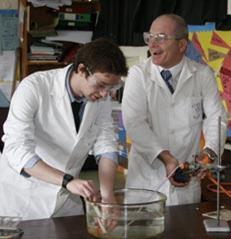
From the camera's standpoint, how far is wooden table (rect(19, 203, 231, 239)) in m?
1.67

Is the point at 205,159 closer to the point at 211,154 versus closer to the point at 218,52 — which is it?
the point at 211,154

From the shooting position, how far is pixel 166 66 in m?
2.31

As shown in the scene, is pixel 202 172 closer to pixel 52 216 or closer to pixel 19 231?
pixel 52 216

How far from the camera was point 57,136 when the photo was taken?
6.32ft

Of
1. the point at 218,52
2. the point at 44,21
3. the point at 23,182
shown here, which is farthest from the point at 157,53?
the point at 44,21

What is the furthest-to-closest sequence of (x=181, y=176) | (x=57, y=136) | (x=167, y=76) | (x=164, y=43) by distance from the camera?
(x=167, y=76)
(x=164, y=43)
(x=181, y=176)
(x=57, y=136)

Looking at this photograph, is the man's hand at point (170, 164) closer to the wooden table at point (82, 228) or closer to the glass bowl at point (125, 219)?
the wooden table at point (82, 228)

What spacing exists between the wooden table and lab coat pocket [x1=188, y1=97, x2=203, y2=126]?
51 centimetres

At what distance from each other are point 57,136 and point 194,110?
0.68 meters

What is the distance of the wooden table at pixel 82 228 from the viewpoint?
167 centimetres

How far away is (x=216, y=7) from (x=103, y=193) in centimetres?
184

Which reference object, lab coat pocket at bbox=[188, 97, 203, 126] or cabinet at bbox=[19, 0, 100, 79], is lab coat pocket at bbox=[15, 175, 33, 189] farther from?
cabinet at bbox=[19, 0, 100, 79]

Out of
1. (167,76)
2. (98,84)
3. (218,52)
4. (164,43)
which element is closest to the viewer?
(98,84)

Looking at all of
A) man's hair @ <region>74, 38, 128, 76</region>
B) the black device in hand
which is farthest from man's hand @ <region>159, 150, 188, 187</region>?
man's hair @ <region>74, 38, 128, 76</region>
